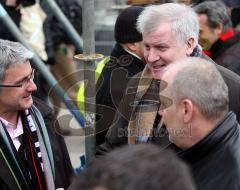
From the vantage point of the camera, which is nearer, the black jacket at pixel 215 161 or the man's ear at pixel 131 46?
the black jacket at pixel 215 161

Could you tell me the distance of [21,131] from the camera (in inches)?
123

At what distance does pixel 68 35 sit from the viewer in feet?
20.8

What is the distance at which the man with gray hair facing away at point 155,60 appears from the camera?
306 centimetres

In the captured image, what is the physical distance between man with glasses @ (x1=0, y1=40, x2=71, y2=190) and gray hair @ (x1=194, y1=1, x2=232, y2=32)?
2206 millimetres

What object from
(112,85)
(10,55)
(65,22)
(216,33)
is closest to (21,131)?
(10,55)

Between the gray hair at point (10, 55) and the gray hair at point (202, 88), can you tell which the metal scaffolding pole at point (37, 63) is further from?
the gray hair at point (202, 88)

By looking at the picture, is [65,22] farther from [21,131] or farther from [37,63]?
[21,131]

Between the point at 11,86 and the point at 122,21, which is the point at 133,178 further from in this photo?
the point at 122,21

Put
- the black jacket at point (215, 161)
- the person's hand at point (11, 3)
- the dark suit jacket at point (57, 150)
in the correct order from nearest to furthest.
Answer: the black jacket at point (215, 161) < the dark suit jacket at point (57, 150) < the person's hand at point (11, 3)

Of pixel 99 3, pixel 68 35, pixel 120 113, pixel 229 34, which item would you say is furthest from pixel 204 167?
pixel 99 3

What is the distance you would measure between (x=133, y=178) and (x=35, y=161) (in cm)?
176

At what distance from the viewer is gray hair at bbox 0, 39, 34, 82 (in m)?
3.01

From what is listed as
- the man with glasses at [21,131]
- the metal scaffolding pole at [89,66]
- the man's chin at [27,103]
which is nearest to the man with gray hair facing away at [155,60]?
the metal scaffolding pole at [89,66]

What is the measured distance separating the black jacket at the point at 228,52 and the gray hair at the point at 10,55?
2001 mm
